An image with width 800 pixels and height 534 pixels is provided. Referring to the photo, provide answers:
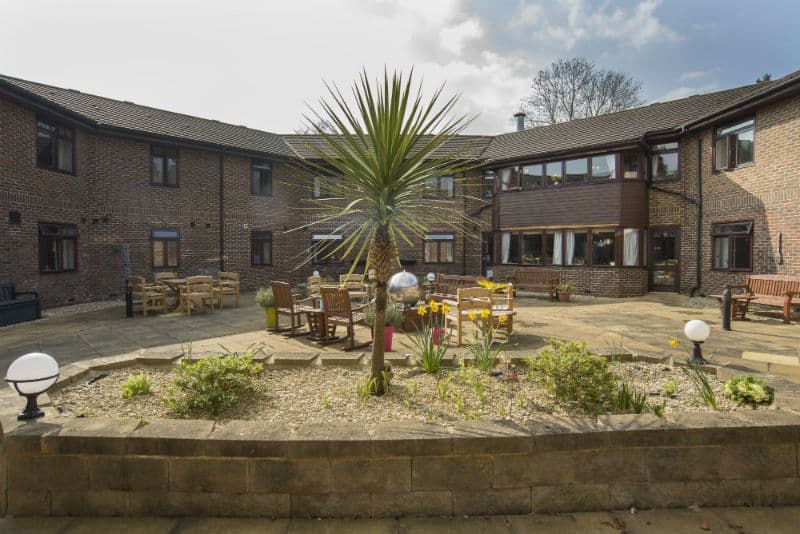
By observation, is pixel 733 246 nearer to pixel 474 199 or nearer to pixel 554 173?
pixel 554 173

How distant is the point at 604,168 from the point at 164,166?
49.8 ft

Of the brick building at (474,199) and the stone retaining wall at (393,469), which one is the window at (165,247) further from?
the stone retaining wall at (393,469)

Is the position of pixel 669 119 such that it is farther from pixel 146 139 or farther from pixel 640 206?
pixel 146 139

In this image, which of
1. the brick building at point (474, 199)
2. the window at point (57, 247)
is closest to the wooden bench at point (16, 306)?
the brick building at point (474, 199)

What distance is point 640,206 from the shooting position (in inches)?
544

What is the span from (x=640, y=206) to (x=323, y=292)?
12.0 m

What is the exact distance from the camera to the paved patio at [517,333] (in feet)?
20.8

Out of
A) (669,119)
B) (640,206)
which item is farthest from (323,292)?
(669,119)

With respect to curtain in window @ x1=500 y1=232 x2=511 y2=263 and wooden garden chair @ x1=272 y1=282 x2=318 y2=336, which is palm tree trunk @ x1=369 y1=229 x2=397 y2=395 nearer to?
wooden garden chair @ x1=272 y1=282 x2=318 y2=336

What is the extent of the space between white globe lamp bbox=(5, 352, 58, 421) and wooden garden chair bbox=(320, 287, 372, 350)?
3602 millimetres

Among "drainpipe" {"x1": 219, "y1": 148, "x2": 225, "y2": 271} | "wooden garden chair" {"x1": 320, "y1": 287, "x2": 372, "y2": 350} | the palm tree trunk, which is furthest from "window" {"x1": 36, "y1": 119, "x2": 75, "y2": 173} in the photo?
the palm tree trunk

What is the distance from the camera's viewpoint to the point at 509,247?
16.4 m

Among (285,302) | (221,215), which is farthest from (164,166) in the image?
(285,302)

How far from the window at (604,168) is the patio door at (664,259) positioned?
2.33m
